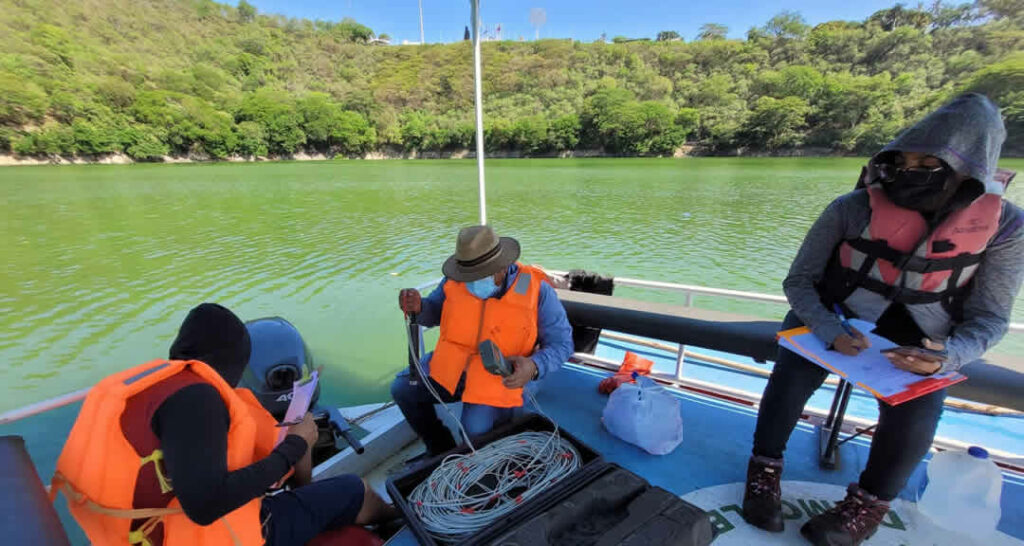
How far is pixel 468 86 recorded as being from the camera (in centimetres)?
7688

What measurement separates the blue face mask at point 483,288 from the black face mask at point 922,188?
1466mm

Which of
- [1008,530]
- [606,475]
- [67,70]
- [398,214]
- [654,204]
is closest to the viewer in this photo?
[606,475]

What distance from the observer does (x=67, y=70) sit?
5153 cm

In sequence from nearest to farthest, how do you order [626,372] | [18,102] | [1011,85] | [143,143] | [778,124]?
[626,372] → [1011,85] → [18,102] → [143,143] → [778,124]

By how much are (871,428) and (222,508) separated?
2573 millimetres

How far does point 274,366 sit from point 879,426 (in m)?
2.59

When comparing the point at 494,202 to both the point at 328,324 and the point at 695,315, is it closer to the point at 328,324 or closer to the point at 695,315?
the point at 328,324

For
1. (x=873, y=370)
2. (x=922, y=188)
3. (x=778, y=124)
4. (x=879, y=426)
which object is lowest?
(x=879, y=426)

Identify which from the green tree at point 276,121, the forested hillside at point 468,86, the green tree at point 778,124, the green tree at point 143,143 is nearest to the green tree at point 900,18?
the forested hillside at point 468,86

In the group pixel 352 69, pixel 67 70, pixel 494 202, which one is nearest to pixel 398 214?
pixel 494 202

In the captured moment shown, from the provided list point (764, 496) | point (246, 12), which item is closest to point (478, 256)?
point (764, 496)

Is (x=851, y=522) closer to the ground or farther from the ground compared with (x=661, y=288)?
closer to the ground

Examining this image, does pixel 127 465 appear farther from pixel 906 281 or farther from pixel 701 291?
pixel 701 291

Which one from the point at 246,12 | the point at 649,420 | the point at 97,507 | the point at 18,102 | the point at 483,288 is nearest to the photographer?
the point at 97,507
